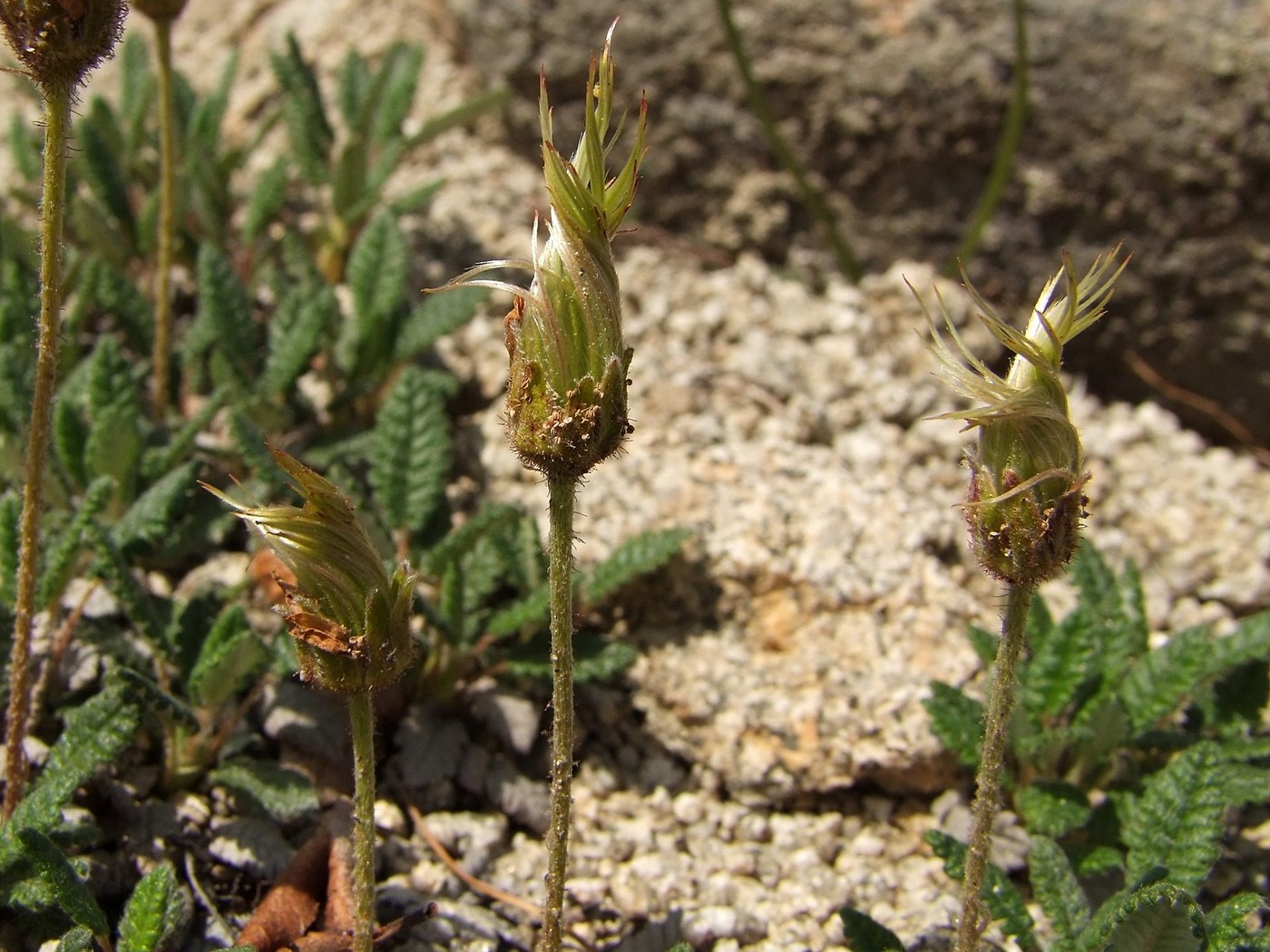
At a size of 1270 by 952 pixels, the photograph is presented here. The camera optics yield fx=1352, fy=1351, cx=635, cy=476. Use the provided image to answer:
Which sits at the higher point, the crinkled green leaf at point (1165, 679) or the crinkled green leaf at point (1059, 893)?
the crinkled green leaf at point (1165, 679)

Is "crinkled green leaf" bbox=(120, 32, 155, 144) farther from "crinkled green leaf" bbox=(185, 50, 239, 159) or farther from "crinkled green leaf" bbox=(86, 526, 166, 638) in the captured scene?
"crinkled green leaf" bbox=(86, 526, 166, 638)

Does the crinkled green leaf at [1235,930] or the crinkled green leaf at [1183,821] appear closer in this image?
the crinkled green leaf at [1235,930]

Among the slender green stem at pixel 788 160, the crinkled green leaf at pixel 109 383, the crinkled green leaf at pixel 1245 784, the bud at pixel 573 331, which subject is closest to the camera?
the bud at pixel 573 331

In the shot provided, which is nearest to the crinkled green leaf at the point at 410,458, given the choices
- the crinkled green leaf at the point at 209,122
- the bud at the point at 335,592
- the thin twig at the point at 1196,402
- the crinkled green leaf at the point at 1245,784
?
the bud at the point at 335,592

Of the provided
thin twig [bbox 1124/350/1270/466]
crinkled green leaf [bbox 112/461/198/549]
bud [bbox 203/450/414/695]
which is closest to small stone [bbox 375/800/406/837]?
crinkled green leaf [bbox 112/461/198/549]

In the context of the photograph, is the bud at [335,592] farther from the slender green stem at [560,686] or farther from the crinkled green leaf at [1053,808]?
the crinkled green leaf at [1053,808]

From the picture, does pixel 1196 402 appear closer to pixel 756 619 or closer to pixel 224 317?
pixel 756 619

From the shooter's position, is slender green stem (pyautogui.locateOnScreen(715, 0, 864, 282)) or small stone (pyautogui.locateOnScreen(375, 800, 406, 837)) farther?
slender green stem (pyautogui.locateOnScreen(715, 0, 864, 282))
